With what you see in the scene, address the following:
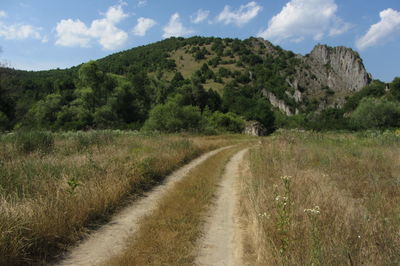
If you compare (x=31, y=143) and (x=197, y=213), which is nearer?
(x=197, y=213)

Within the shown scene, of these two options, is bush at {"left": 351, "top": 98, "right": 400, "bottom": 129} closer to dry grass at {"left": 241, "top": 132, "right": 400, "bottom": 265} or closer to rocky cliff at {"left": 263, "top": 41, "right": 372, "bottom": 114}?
dry grass at {"left": 241, "top": 132, "right": 400, "bottom": 265}

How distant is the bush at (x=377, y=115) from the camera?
52.4 m

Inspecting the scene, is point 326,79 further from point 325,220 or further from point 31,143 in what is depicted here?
point 325,220

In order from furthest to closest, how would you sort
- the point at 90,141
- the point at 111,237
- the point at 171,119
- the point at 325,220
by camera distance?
the point at 171,119 < the point at 90,141 < the point at 111,237 < the point at 325,220

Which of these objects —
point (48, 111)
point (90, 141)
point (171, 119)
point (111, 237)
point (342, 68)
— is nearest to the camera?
point (111, 237)

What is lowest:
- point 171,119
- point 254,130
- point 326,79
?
point 254,130

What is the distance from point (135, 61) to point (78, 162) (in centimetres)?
14044

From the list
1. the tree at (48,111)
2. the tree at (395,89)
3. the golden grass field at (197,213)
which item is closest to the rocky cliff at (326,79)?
the tree at (395,89)

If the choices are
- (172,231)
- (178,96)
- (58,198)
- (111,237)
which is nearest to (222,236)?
(172,231)

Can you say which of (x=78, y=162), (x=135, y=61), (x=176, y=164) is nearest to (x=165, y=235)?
(x=78, y=162)

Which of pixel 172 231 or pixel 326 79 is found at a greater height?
pixel 326 79

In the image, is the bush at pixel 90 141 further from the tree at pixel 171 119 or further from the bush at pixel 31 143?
the tree at pixel 171 119

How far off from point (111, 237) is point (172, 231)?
125 centimetres

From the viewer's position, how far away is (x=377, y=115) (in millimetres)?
53594
